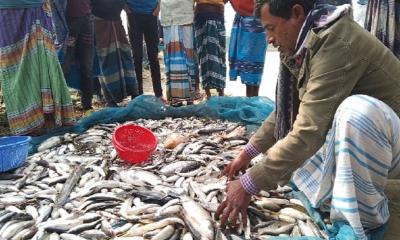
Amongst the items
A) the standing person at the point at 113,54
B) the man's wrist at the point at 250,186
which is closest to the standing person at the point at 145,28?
the standing person at the point at 113,54

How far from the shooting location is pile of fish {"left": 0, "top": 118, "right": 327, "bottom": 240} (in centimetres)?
281

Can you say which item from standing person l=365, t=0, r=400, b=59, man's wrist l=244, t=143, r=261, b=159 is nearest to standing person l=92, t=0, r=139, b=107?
standing person l=365, t=0, r=400, b=59

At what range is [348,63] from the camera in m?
2.27

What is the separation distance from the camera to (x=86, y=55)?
21.3ft

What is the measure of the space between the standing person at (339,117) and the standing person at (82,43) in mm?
4303

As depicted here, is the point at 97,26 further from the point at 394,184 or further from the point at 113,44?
the point at 394,184

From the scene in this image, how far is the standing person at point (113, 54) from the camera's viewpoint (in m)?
6.61

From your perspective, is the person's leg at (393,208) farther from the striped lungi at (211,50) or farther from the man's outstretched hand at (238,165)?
the striped lungi at (211,50)

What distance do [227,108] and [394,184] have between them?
3.61 meters

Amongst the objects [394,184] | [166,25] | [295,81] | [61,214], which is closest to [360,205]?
[394,184]

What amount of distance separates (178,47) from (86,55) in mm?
1354

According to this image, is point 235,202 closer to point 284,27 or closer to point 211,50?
point 284,27

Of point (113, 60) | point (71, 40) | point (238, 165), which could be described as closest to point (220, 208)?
point (238, 165)

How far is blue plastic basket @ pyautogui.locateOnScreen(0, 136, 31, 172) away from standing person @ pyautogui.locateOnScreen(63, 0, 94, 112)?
2.47 meters
